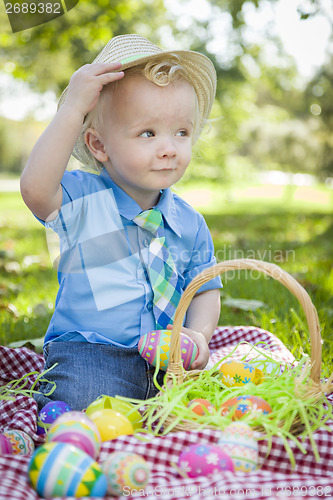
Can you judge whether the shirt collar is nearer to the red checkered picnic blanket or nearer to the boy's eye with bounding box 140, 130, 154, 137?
the boy's eye with bounding box 140, 130, 154, 137

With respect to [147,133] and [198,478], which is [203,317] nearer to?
[147,133]

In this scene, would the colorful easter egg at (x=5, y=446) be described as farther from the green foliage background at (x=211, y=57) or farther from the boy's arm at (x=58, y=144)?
the green foliage background at (x=211, y=57)

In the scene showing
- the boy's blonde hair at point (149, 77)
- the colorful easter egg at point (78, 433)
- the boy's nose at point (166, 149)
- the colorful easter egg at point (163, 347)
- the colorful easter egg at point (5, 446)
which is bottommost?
the colorful easter egg at point (163, 347)

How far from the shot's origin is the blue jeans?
1.96 metres

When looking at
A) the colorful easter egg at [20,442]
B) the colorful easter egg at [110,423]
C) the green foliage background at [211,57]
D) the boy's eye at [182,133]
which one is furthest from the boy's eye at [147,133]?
the green foliage background at [211,57]

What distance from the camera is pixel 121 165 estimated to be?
82.0 inches

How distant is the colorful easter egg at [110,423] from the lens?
154cm

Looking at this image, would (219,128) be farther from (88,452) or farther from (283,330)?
(88,452)

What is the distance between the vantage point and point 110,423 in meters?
1.56

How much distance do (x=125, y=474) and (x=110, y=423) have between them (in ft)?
0.87

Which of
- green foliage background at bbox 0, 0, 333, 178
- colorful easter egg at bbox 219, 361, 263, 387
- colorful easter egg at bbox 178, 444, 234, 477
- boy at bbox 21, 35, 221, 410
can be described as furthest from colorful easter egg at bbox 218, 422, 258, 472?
green foliage background at bbox 0, 0, 333, 178

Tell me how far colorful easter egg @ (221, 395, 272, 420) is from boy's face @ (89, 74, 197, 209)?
2.84 feet

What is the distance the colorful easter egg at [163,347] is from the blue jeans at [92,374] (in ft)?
0.57

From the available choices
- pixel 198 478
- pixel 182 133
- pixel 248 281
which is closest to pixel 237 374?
pixel 198 478
